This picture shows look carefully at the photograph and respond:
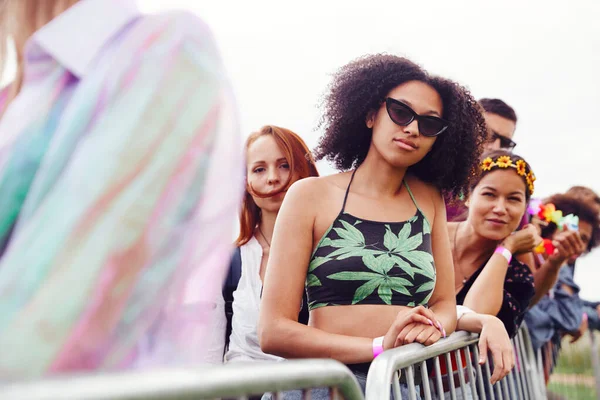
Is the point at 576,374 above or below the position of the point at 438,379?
below

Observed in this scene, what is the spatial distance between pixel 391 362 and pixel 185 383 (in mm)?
1196

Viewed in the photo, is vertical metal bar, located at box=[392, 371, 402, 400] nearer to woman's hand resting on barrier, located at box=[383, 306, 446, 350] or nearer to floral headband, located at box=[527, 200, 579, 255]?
woman's hand resting on barrier, located at box=[383, 306, 446, 350]

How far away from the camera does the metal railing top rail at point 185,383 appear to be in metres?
0.64

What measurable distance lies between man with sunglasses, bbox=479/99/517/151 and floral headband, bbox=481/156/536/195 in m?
0.76

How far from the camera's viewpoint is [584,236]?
6328 millimetres

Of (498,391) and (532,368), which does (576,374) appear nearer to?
(532,368)

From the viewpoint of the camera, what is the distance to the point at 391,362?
190 centimetres

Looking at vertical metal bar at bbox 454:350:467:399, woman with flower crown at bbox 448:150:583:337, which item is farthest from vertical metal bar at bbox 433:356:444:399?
woman with flower crown at bbox 448:150:583:337

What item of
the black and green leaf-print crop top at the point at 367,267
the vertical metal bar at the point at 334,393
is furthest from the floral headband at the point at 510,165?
the vertical metal bar at the point at 334,393

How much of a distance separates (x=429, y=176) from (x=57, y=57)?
6.70ft

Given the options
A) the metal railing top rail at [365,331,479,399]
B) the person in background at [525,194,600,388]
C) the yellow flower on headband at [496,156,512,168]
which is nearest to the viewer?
the metal railing top rail at [365,331,479,399]

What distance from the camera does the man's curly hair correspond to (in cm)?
274

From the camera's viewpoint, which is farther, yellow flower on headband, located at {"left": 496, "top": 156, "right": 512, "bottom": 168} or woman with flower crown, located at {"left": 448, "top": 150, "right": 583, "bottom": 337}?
yellow flower on headband, located at {"left": 496, "top": 156, "right": 512, "bottom": 168}

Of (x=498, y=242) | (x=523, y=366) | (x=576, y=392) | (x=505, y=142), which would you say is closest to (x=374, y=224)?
(x=498, y=242)
